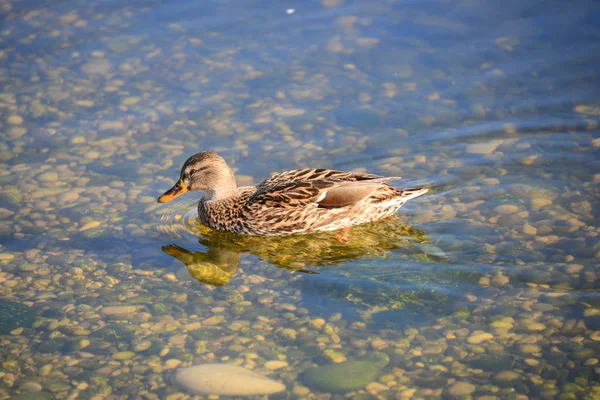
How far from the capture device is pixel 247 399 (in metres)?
6.29

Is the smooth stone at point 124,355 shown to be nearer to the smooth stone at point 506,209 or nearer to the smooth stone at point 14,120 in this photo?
the smooth stone at point 506,209

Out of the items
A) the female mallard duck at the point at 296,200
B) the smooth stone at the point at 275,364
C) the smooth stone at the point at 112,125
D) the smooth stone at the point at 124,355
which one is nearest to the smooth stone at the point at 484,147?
the female mallard duck at the point at 296,200

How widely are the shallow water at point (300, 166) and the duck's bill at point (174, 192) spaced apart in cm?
30

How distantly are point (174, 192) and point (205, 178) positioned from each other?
400 mm

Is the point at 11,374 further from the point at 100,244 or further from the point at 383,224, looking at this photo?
the point at 383,224

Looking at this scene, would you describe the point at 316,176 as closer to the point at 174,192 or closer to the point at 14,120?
the point at 174,192

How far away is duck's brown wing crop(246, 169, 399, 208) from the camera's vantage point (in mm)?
8656

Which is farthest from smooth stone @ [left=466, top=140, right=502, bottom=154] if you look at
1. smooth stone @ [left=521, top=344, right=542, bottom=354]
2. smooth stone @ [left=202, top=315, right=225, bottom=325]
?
smooth stone @ [left=202, top=315, right=225, bottom=325]

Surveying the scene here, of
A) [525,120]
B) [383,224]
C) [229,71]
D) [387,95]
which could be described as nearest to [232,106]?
[229,71]

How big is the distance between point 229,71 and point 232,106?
1030 millimetres

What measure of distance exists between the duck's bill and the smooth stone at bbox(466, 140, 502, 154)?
3.58m

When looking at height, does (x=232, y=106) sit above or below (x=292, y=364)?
above

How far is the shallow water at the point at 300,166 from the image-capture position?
6715 mm

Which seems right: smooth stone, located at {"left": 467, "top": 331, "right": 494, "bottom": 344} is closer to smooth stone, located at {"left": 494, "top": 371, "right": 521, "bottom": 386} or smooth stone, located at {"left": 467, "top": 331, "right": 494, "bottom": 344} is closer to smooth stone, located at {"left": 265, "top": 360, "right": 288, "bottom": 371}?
smooth stone, located at {"left": 494, "top": 371, "right": 521, "bottom": 386}
